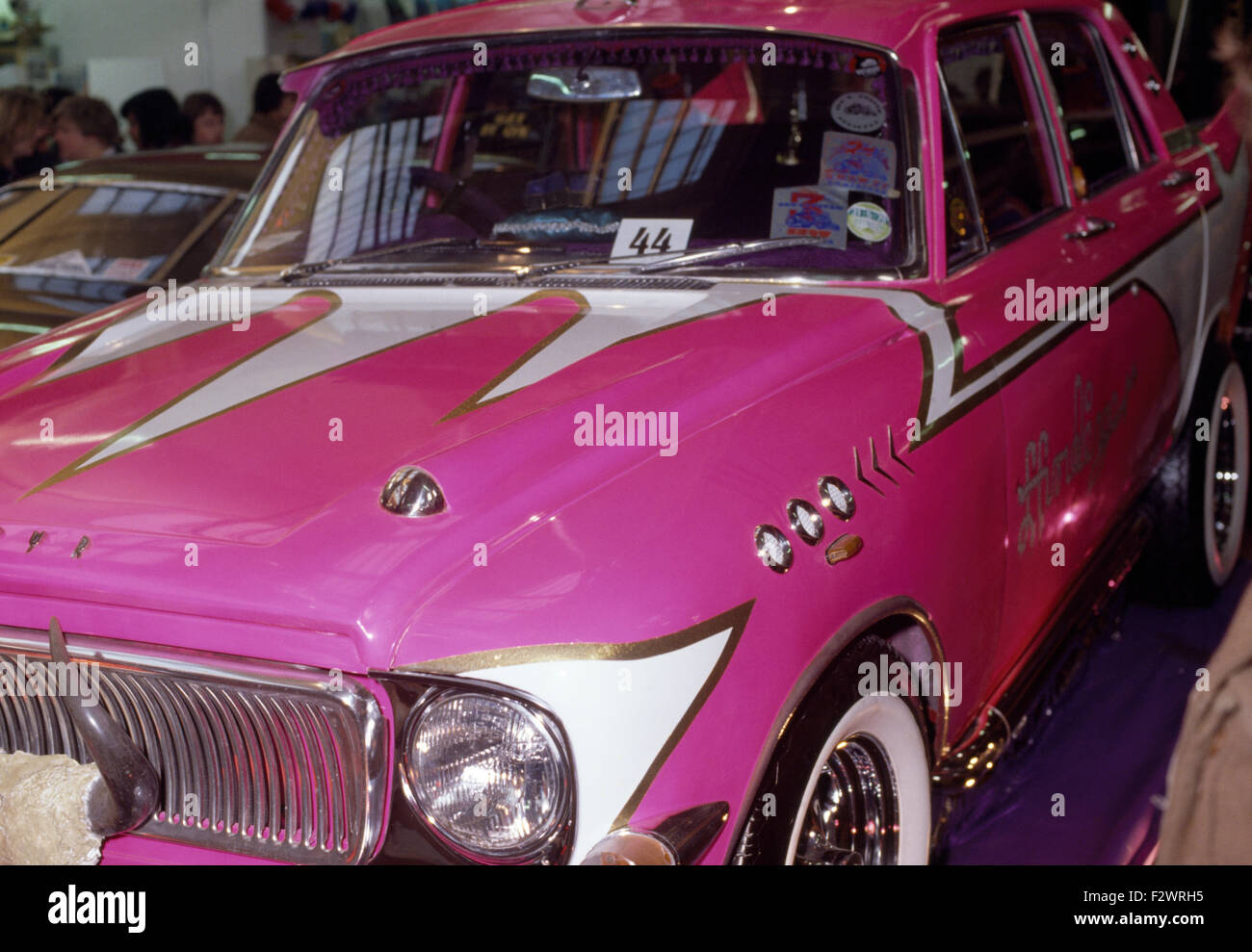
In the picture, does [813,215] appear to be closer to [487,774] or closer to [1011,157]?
[1011,157]

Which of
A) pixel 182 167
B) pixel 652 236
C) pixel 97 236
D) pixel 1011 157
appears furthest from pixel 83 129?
pixel 652 236

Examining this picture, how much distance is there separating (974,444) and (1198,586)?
6.93ft

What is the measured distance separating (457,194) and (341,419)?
130cm

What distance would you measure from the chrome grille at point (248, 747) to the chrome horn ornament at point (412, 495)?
0.81 feet

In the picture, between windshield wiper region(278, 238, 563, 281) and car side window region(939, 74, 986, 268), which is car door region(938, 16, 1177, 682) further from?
windshield wiper region(278, 238, 563, 281)

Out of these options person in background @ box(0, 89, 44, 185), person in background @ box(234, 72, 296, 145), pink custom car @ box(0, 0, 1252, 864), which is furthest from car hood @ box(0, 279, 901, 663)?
person in background @ box(234, 72, 296, 145)

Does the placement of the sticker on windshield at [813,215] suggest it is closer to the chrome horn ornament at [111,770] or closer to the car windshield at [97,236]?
→ the chrome horn ornament at [111,770]

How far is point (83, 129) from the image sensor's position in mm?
7129

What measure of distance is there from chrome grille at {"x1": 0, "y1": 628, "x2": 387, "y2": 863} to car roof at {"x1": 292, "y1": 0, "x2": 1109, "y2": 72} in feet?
5.91

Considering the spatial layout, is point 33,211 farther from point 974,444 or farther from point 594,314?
point 974,444

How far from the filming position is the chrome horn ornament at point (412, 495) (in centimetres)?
175

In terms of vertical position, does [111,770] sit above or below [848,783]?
above

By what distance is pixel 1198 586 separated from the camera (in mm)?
4090
